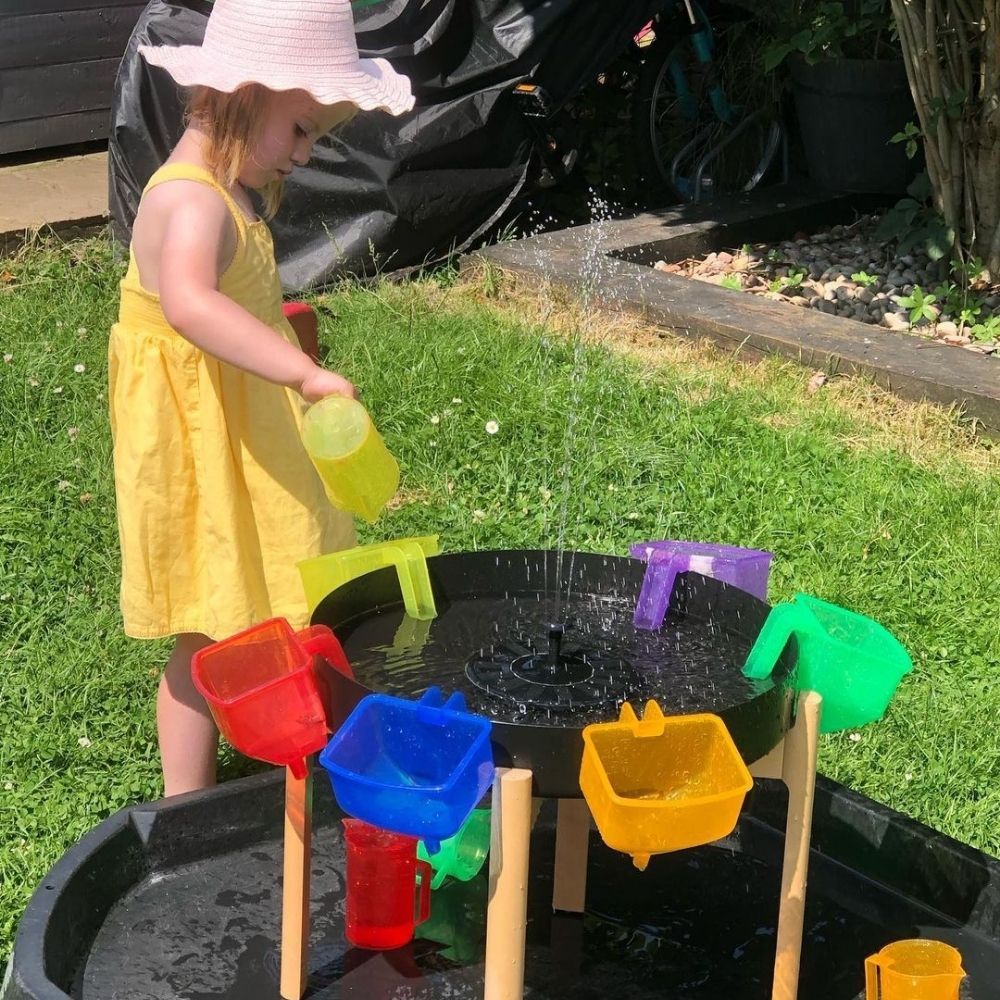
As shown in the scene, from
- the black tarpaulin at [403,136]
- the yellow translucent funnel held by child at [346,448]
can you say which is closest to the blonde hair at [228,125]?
the yellow translucent funnel held by child at [346,448]

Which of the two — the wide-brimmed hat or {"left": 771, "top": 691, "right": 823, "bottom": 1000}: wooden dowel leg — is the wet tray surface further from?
the wide-brimmed hat

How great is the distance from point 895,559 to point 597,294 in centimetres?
173

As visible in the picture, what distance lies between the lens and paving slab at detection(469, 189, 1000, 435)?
4.29 m

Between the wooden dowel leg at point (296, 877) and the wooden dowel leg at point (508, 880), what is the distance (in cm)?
33

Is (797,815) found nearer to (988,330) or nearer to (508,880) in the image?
(508,880)

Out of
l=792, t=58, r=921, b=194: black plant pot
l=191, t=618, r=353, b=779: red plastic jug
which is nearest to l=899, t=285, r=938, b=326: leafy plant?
l=792, t=58, r=921, b=194: black plant pot

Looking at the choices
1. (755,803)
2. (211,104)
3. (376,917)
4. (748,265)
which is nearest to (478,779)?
(376,917)

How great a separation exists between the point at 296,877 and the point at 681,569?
693mm

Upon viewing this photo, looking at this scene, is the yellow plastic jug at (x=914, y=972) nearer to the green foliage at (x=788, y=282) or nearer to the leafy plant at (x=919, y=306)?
the leafy plant at (x=919, y=306)

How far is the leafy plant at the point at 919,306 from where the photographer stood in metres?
5.05

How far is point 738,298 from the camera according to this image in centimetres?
491

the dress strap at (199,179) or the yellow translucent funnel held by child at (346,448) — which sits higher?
the dress strap at (199,179)

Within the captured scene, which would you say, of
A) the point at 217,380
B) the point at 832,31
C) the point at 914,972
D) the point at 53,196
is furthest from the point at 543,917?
the point at 53,196

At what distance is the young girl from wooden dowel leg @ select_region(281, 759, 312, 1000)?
601 mm
